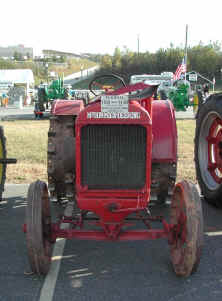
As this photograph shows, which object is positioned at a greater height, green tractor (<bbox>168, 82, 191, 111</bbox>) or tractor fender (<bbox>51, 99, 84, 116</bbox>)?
→ tractor fender (<bbox>51, 99, 84, 116</bbox>)

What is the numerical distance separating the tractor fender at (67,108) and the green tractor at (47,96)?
564 inches

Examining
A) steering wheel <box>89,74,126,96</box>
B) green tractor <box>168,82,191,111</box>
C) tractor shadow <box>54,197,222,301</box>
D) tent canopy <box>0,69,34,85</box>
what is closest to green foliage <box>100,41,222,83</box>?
tent canopy <box>0,69,34,85</box>

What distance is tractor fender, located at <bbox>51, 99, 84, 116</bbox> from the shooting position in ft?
13.5

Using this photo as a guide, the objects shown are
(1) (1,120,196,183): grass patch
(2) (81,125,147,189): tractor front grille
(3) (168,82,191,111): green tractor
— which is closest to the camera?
(2) (81,125,147,189): tractor front grille

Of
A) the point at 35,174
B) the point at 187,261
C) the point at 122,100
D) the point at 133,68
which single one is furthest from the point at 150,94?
the point at 133,68

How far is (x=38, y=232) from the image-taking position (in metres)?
3.10

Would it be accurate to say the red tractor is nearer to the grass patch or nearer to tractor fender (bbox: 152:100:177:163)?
tractor fender (bbox: 152:100:177:163)

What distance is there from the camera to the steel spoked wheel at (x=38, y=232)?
3100 mm

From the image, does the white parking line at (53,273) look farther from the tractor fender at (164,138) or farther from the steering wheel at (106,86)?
the steering wheel at (106,86)

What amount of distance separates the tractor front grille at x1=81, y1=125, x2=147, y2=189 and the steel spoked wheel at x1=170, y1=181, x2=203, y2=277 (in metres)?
0.36

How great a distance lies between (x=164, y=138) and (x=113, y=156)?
2.99 ft

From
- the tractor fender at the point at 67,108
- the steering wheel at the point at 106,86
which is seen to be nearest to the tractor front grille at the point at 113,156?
the steering wheel at the point at 106,86

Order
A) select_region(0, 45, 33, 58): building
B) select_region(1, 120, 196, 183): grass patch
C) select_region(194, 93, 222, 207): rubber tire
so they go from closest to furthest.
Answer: select_region(194, 93, 222, 207): rubber tire < select_region(1, 120, 196, 183): grass patch < select_region(0, 45, 33, 58): building

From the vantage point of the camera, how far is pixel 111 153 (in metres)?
3.16
